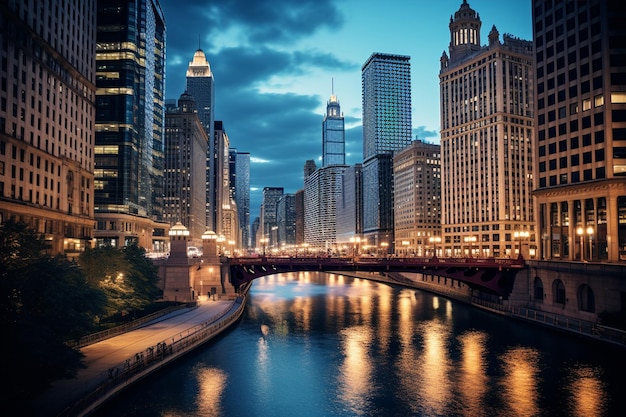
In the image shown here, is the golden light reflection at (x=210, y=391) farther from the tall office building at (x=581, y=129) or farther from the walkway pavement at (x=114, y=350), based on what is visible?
the tall office building at (x=581, y=129)

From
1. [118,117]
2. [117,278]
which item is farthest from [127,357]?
[118,117]

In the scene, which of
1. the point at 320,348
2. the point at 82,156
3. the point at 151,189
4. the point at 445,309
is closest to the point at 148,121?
the point at 151,189

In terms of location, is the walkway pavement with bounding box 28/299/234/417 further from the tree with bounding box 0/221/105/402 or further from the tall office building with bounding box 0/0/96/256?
the tall office building with bounding box 0/0/96/256

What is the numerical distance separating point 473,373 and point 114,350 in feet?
115

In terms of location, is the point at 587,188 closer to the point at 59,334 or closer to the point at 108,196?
the point at 59,334

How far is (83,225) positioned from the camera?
3944 inches

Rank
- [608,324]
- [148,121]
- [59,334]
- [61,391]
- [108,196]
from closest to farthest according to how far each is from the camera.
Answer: [61,391] → [59,334] → [608,324] → [108,196] → [148,121]

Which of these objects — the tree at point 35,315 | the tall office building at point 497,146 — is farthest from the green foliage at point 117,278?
the tall office building at point 497,146

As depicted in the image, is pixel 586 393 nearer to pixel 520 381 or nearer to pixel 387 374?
pixel 520 381

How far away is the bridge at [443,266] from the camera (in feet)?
282

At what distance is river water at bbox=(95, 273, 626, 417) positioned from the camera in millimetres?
40875

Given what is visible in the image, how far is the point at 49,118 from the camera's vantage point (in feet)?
290

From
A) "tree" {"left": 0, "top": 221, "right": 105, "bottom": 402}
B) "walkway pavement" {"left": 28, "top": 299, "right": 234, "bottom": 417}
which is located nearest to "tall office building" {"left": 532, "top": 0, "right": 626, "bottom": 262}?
"walkway pavement" {"left": 28, "top": 299, "right": 234, "bottom": 417}

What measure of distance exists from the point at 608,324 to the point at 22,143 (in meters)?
85.1
